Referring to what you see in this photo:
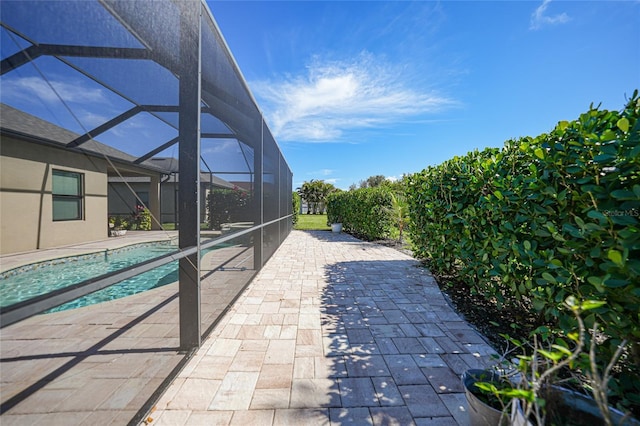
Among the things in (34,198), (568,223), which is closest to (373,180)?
(568,223)

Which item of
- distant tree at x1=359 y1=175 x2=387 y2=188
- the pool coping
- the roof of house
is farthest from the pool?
distant tree at x1=359 y1=175 x2=387 y2=188

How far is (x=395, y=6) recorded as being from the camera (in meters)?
4.98

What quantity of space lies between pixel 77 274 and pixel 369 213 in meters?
9.08

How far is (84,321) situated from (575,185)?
11.1 ft

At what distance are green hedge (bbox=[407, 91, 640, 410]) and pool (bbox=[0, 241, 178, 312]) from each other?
2498mm

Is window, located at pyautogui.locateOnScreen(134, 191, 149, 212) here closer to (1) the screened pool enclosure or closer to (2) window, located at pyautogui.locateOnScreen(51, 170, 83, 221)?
(1) the screened pool enclosure

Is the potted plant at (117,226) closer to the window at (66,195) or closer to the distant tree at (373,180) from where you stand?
the window at (66,195)

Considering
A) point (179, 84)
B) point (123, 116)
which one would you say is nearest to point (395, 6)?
point (179, 84)

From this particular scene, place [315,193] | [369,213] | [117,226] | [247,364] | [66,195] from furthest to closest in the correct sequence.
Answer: [315,193] → [369,213] → [247,364] → [117,226] → [66,195]

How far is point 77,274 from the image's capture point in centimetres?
115

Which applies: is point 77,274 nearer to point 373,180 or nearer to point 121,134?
point 121,134

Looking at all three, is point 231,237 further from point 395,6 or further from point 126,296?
point 395,6

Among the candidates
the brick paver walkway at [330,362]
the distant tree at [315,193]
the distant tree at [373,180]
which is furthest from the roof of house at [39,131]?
the distant tree at [373,180]

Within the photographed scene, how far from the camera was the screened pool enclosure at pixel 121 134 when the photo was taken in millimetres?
896
